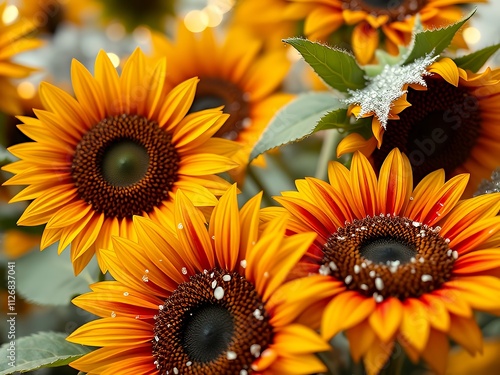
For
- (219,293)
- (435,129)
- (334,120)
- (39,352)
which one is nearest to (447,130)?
(435,129)

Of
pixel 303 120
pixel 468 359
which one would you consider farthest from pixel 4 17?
pixel 468 359

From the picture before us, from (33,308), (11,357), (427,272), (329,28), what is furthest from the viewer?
(33,308)

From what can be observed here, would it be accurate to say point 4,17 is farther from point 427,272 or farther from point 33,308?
point 427,272

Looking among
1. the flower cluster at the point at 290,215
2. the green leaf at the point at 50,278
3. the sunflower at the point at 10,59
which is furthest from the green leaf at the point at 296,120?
the sunflower at the point at 10,59

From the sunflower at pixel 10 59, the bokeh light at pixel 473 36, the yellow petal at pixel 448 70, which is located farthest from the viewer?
the bokeh light at pixel 473 36

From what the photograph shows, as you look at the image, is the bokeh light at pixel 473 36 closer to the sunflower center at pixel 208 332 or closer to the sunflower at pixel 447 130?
the sunflower at pixel 447 130

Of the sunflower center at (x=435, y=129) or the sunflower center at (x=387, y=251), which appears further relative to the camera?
the sunflower center at (x=435, y=129)

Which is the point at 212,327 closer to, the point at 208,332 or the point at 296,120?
the point at 208,332
